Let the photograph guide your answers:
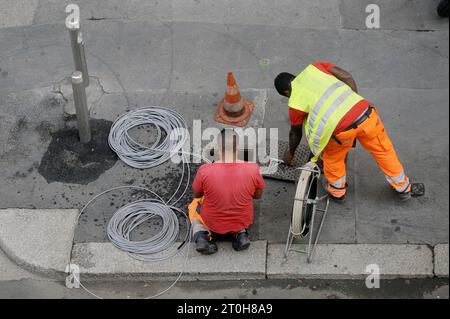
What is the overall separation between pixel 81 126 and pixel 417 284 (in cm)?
384

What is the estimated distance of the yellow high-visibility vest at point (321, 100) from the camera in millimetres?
6426

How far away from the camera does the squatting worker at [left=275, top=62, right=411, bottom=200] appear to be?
21.1ft

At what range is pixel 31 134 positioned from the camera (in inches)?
314

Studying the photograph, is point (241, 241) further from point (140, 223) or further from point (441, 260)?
Result: point (441, 260)

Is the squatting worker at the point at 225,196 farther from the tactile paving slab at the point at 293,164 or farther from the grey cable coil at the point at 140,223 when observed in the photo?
the tactile paving slab at the point at 293,164

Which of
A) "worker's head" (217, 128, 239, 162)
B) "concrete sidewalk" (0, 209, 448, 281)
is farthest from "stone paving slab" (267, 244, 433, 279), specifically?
"worker's head" (217, 128, 239, 162)

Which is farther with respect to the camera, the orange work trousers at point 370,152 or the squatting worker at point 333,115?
the orange work trousers at point 370,152

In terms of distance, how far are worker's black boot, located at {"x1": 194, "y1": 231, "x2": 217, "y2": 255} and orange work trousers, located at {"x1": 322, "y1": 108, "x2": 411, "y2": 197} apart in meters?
1.32

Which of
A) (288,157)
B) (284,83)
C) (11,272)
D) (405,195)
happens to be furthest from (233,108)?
(11,272)

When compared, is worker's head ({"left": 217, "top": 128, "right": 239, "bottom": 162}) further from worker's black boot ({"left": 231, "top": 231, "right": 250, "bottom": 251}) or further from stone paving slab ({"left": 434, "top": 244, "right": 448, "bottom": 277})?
stone paving slab ({"left": 434, "top": 244, "right": 448, "bottom": 277})

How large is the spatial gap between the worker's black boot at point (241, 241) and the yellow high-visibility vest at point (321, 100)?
1.09m

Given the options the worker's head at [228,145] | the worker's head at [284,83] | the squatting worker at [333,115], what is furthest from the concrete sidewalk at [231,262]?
the worker's head at [284,83]
